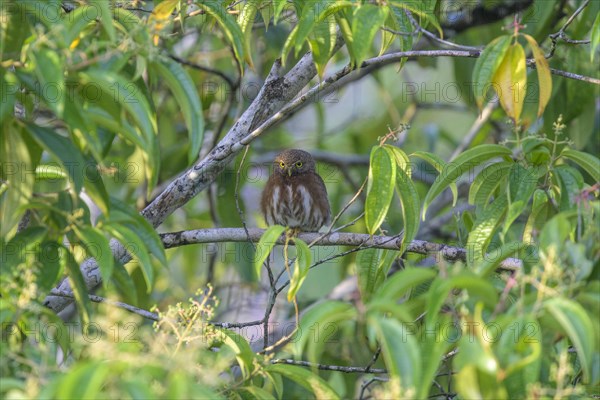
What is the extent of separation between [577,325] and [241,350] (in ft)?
4.59

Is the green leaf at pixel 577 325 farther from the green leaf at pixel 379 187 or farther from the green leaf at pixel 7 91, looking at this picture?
the green leaf at pixel 7 91

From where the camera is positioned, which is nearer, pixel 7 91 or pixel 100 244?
pixel 7 91

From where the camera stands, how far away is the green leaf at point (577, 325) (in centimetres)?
231

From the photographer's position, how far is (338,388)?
2980mm

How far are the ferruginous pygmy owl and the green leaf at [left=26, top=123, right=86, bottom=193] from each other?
4.10 metres

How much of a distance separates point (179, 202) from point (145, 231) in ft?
6.38

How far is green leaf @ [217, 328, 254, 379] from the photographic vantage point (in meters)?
3.24

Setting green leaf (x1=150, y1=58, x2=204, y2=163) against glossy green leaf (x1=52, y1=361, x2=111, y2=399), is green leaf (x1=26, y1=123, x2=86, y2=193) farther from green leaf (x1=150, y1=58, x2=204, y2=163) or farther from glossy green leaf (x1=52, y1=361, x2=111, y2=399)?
glossy green leaf (x1=52, y1=361, x2=111, y2=399)

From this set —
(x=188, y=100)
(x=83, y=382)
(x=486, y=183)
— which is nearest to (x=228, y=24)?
(x=188, y=100)

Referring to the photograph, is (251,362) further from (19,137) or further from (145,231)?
(19,137)

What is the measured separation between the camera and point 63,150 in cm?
293

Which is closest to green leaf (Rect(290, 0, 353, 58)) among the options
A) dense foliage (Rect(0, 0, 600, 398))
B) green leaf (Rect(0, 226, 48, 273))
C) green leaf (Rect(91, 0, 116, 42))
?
dense foliage (Rect(0, 0, 600, 398))

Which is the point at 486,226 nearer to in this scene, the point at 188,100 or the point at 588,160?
the point at 588,160

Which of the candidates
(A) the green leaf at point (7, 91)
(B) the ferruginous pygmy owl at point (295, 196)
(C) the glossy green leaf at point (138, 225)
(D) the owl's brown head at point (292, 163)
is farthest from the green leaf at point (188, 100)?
(D) the owl's brown head at point (292, 163)
